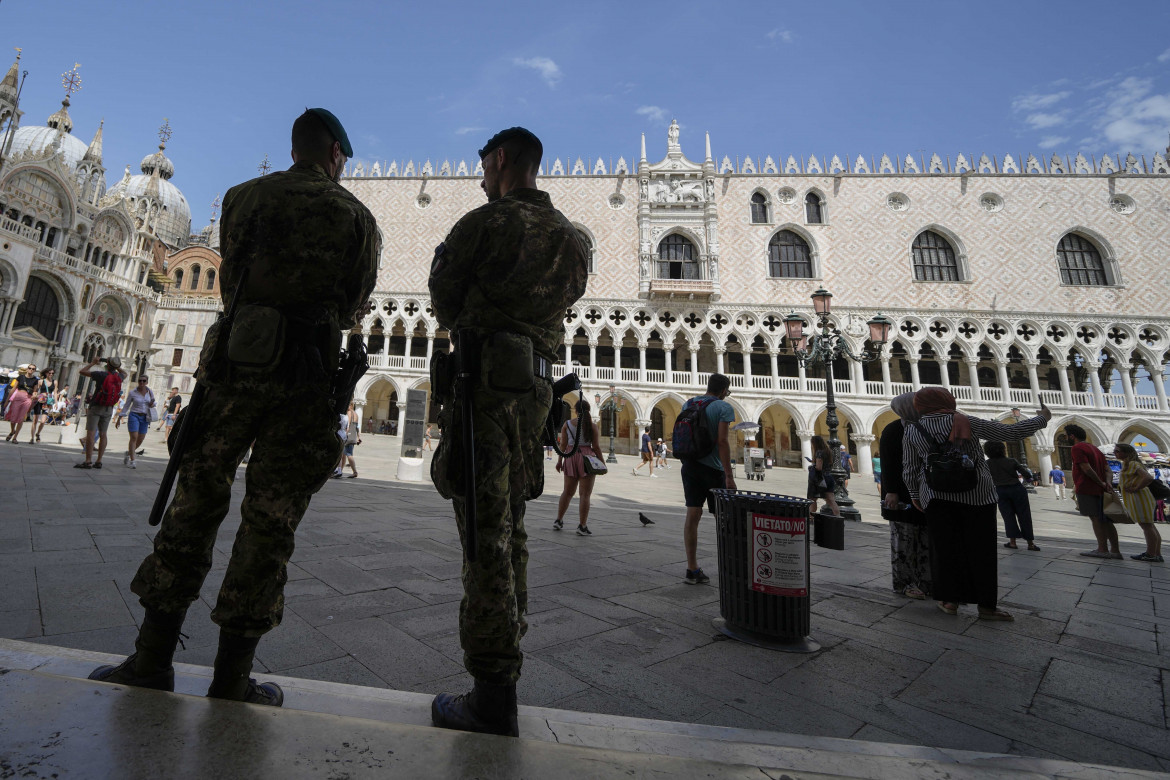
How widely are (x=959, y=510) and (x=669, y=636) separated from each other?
2.26 m

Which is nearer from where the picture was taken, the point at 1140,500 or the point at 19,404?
the point at 1140,500

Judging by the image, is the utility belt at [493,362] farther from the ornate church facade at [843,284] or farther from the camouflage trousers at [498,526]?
the ornate church facade at [843,284]

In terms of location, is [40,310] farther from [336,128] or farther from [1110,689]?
[1110,689]

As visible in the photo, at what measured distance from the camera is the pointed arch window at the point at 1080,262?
25.1m

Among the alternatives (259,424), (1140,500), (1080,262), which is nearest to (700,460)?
(259,424)

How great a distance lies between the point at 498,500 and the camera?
5.27ft

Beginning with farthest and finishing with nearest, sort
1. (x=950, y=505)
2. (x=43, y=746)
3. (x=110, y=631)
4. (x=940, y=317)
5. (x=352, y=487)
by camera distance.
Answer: (x=940, y=317)
(x=352, y=487)
(x=950, y=505)
(x=110, y=631)
(x=43, y=746)

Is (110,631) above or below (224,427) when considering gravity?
below

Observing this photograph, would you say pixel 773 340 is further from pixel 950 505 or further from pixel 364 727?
pixel 364 727

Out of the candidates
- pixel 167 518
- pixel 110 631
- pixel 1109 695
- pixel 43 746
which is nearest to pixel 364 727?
pixel 43 746

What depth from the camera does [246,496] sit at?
5.33ft

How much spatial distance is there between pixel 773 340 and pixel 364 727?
2633cm

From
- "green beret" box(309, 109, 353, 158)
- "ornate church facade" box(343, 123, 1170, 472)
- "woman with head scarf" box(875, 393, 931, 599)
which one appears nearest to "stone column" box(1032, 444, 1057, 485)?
"ornate church facade" box(343, 123, 1170, 472)

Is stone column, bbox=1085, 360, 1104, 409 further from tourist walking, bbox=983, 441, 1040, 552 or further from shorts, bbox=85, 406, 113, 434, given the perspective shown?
shorts, bbox=85, 406, 113, 434
